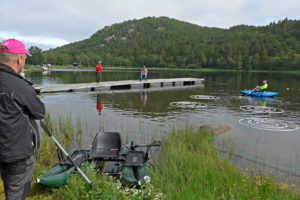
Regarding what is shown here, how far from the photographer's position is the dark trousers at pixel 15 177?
326cm

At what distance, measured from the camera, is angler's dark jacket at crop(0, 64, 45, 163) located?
3012 mm

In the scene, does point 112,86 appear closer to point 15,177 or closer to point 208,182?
point 208,182

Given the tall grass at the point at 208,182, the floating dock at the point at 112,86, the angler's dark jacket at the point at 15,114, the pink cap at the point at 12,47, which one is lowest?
the tall grass at the point at 208,182

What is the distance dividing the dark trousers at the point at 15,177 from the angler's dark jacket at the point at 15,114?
150 mm

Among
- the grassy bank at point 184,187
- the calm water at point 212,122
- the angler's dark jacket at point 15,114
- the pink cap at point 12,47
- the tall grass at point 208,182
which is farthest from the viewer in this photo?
the calm water at point 212,122

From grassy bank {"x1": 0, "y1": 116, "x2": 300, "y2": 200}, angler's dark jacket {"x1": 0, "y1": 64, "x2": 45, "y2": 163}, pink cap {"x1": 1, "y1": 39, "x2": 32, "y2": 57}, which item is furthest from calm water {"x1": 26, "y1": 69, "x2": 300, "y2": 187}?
pink cap {"x1": 1, "y1": 39, "x2": 32, "y2": 57}

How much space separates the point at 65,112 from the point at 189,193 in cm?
1420

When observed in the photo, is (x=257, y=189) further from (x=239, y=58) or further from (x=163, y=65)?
(x=163, y=65)

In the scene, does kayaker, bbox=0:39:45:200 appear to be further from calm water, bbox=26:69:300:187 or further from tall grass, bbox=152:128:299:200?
calm water, bbox=26:69:300:187

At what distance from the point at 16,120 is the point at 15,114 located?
87mm

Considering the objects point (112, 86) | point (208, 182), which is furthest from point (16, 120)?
→ point (112, 86)

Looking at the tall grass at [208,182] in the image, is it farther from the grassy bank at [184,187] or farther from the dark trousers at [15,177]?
the dark trousers at [15,177]

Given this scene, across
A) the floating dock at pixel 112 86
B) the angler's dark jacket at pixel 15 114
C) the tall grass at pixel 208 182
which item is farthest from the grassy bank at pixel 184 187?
the floating dock at pixel 112 86

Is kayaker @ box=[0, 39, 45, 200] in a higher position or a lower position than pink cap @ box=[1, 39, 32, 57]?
lower
